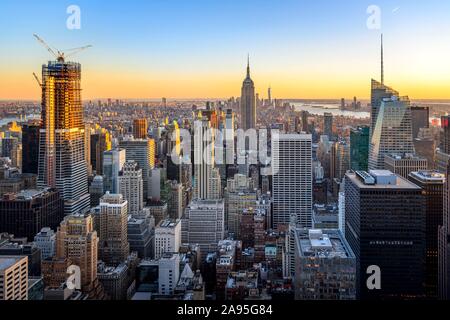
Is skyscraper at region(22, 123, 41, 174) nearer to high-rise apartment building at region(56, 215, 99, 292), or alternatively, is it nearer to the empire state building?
high-rise apartment building at region(56, 215, 99, 292)

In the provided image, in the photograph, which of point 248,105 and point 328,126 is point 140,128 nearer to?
point 248,105

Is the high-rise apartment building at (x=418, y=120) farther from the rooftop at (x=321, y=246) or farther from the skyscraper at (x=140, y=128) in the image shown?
the skyscraper at (x=140, y=128)

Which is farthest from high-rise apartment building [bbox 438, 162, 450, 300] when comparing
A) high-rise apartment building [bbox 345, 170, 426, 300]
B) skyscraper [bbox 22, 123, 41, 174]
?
skyscraper [bbox 22, 123, 41, 174]

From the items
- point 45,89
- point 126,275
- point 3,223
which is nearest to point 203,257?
point 126,275

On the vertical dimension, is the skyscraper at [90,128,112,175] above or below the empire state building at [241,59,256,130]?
below

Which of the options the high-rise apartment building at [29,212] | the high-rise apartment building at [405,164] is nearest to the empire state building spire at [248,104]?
the high-rise apartment building at [405,164]
